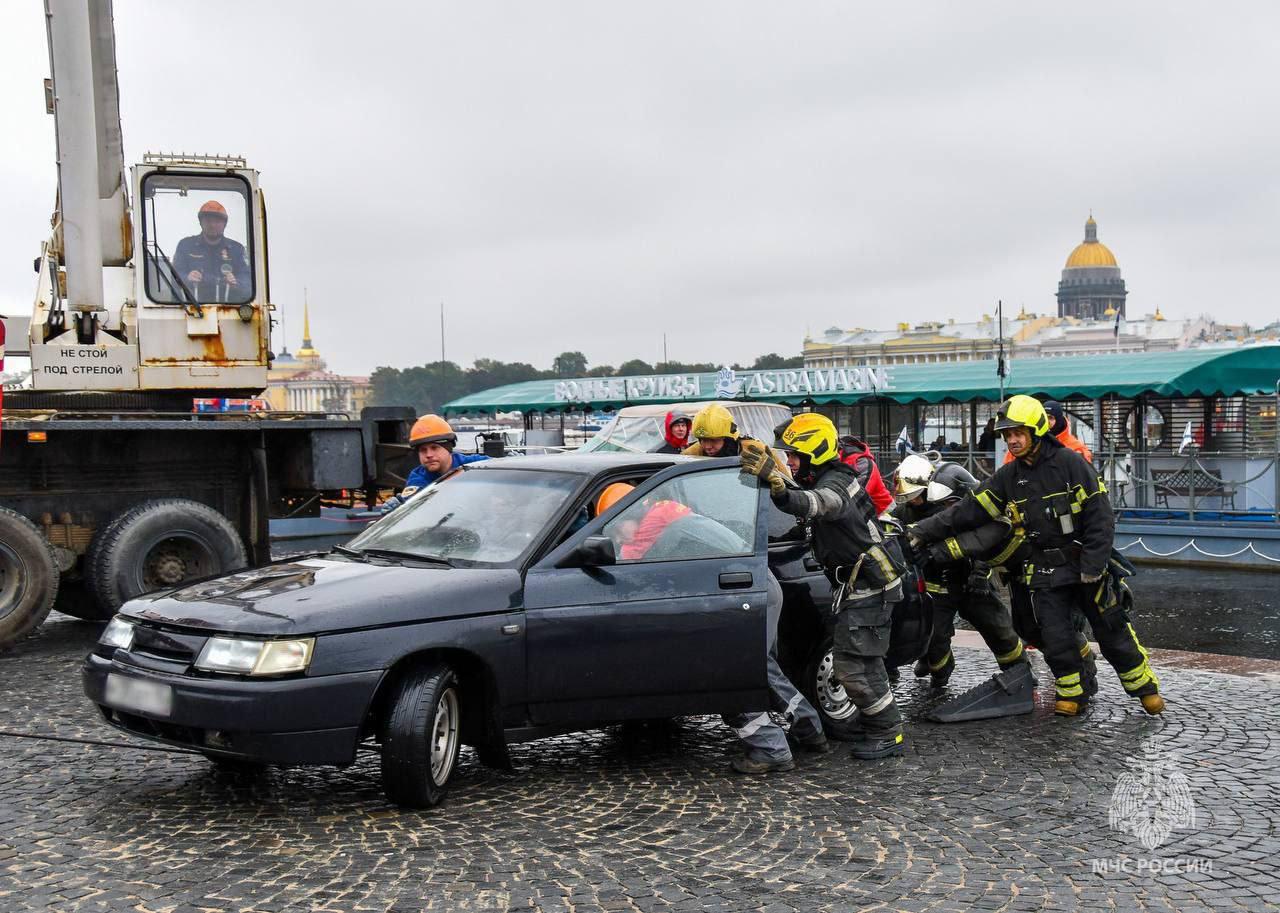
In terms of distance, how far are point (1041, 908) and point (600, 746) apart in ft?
9.21

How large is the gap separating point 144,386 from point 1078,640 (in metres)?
7.82

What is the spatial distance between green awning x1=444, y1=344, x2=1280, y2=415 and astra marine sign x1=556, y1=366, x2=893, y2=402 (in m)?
0.03

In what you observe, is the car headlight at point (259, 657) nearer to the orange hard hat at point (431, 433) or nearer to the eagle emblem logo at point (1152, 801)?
the orange hard hat at point (431, 433)

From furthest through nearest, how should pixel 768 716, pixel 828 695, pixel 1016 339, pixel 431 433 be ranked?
1. pixel 1016 339
2. pixel 431 433
3. pixel 828 695
4. pixel 768 716

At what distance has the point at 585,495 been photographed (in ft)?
20.5

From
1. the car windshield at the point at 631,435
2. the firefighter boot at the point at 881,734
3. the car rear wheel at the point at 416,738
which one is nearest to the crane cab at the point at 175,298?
the car rear wheel at the point at 416,738

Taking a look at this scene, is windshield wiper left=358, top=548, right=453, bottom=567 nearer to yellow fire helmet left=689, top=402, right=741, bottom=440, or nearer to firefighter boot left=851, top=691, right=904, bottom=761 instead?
yellow fire helmet left=689, top=402, right=741, bottom=440

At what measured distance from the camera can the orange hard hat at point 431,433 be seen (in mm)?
8438

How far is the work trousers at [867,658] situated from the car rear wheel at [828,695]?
288mm

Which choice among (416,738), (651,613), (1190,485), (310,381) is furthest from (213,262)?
(310,381)

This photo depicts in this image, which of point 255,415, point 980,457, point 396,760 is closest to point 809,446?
point 396,760

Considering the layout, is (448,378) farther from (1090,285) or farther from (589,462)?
(589,462)

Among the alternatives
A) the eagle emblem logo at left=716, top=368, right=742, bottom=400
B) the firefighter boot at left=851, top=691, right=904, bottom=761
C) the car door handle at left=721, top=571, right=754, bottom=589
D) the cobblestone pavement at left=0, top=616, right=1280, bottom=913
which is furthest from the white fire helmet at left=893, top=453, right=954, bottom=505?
the eagle emblem logo at left=716, top=368, right=742, bottom=400

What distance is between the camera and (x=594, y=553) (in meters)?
5.82
